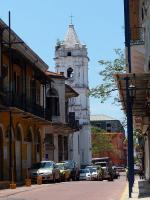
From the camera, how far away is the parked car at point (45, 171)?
140 feet

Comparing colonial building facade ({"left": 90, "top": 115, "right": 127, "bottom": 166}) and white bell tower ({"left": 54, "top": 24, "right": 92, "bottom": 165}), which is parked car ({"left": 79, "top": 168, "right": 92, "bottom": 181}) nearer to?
white bell tower ({"left": 54, "top": 24, "right": 92, "bottom": 165})

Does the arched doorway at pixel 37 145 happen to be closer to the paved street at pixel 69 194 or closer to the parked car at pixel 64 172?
the parked car at pixel 64 172

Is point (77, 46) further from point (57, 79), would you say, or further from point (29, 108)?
point (29, 108)

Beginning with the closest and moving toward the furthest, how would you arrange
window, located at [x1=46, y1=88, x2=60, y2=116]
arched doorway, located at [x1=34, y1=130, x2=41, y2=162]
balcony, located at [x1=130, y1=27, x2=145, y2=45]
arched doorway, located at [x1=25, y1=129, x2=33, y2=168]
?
balcony, located at [x1=130, y1=27, x2=145, y2=45] → arched doorway, located at [x1=25, y1=129, x2=33, y2=168] → arched doorway, located at [x1=34, y1=130, x2=41, y2=162] → window, located at [x1=46, y1=88, x2=60, y2=116]

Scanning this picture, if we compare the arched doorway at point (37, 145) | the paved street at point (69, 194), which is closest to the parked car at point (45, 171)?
the arched doorway at point (37, 145)

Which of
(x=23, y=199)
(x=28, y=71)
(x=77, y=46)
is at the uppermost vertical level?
(x=77, y=46)

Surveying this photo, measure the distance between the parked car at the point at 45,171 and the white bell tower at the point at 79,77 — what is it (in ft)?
181

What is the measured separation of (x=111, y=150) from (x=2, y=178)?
3876 inches

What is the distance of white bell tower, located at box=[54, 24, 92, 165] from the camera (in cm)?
10112

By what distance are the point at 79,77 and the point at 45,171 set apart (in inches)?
2317

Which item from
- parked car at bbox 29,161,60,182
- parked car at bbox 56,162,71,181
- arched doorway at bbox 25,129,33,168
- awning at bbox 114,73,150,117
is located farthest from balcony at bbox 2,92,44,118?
awning at bbox 114,73,150,117

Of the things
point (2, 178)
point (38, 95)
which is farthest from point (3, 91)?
point (38, 95)

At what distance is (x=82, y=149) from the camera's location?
102250 millimetres

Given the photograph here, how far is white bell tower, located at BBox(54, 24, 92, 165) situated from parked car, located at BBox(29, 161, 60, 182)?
181 ft
